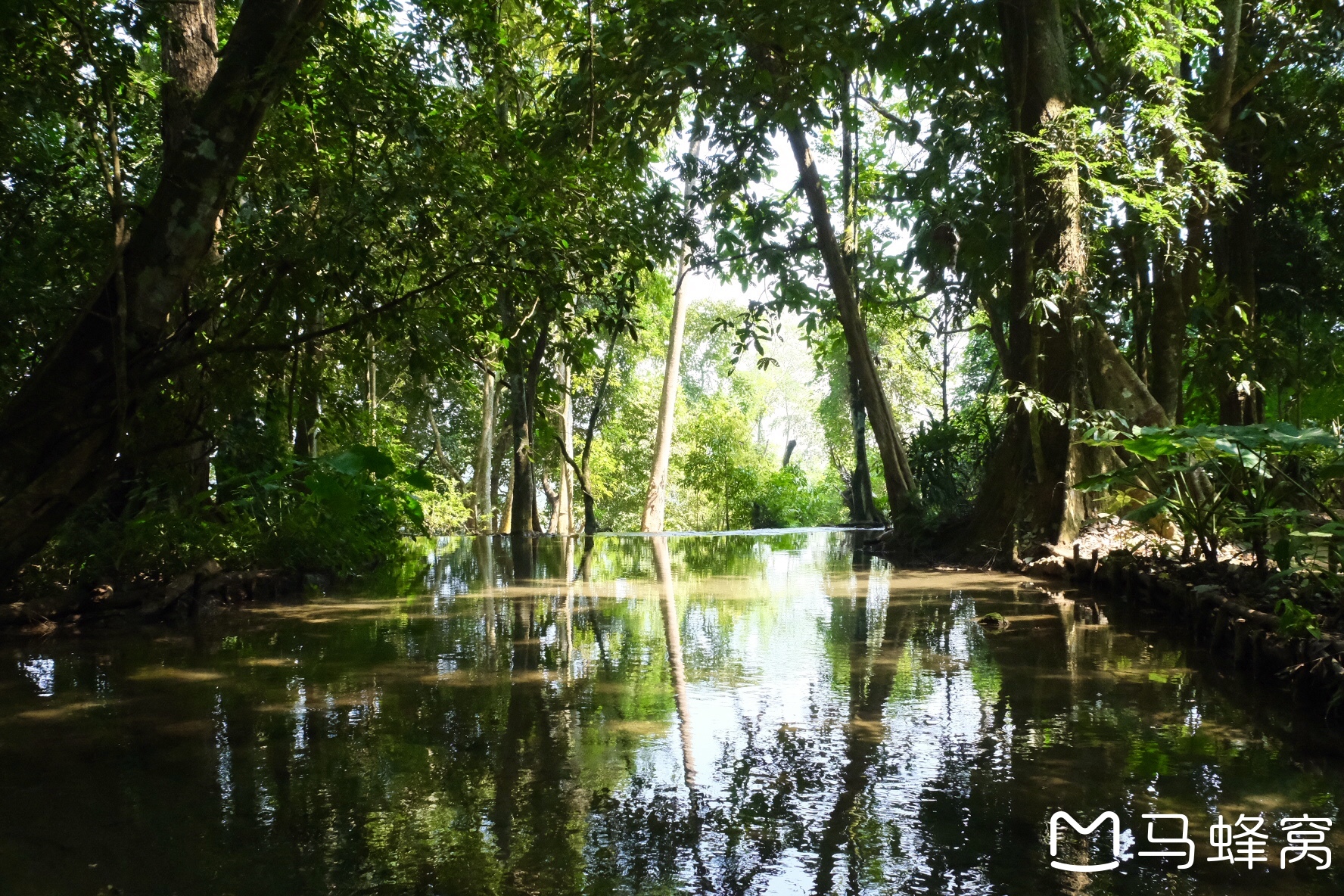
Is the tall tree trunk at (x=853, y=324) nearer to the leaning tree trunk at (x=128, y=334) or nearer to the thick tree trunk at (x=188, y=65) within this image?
the thick tree trunk at (x=188, y=65)

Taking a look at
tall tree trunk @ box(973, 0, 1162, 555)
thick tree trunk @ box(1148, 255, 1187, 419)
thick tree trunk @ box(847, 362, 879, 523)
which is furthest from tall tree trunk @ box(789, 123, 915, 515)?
thick tree trunk @ box(847, 362, 879, 523)

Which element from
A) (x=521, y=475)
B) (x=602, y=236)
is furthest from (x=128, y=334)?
(x=521, y=475)

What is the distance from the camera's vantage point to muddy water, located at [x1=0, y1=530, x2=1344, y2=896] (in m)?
2.11

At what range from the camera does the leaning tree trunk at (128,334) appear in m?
3.90

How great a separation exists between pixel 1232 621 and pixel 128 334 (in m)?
4.81

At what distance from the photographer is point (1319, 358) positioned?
13.1 m

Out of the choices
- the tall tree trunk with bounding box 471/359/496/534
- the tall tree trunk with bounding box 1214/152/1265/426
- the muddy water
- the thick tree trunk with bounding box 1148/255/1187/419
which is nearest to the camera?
the muddy water

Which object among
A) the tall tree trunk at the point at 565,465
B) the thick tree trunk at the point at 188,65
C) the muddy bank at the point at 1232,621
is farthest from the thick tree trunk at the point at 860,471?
the thick tree trunk at the point at 188,65

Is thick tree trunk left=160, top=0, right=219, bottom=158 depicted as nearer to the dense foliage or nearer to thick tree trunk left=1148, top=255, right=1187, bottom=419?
the dense foliage

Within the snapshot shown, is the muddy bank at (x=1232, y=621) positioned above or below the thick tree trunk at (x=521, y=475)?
below

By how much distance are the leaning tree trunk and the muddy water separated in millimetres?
810

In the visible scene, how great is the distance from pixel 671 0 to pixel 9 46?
4107 millimetres

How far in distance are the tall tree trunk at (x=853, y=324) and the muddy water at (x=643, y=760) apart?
20.9 ft

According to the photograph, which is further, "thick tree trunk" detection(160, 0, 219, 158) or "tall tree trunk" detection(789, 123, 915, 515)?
"tall tree trunk" detection(789, 123, 915, 515)
